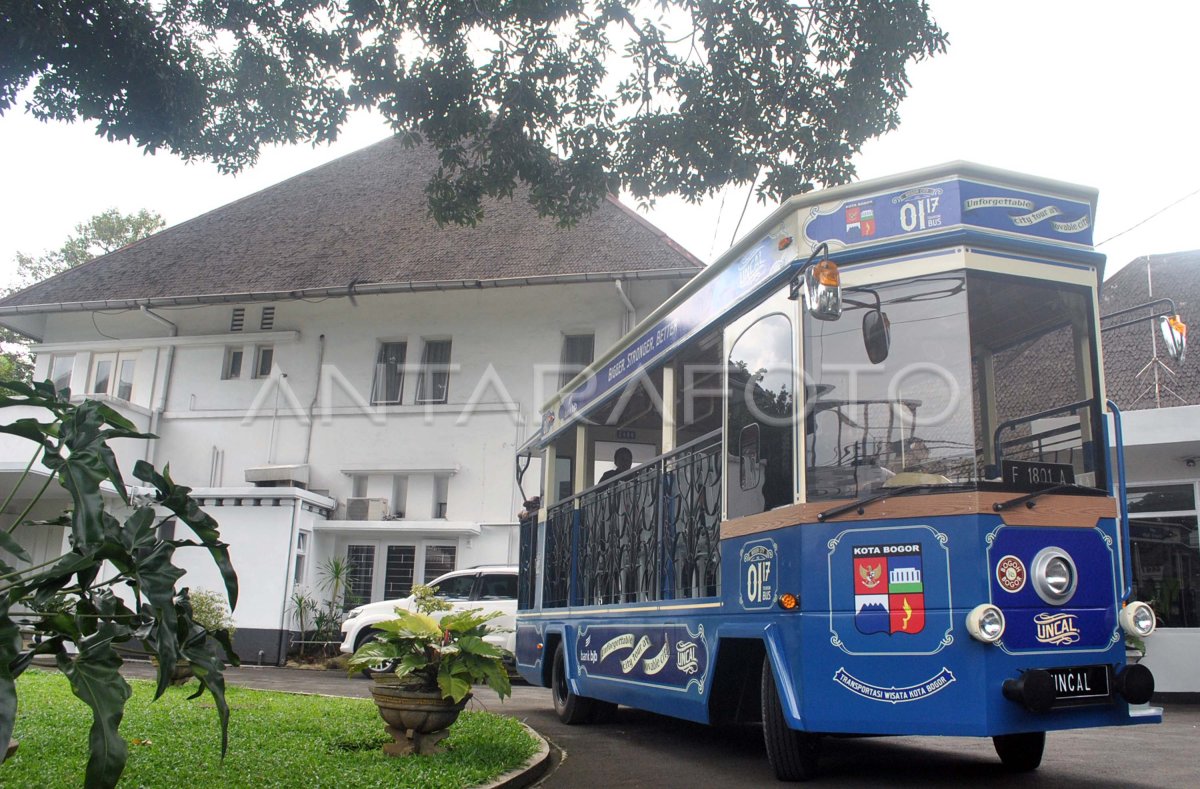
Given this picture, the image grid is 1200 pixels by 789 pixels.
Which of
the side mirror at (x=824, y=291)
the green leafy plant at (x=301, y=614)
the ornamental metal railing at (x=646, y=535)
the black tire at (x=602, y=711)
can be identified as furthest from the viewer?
the green leafy plant at (x=301, y=614)

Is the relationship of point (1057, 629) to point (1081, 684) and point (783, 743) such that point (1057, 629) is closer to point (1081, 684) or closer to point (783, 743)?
point (1081, 684)

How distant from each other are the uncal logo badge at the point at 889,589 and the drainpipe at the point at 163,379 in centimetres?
2244

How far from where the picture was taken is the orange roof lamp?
18.4 feet

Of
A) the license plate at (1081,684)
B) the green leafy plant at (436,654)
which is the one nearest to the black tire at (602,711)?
the green leafy plant at (436,654)

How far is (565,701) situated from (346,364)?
15.2 metres

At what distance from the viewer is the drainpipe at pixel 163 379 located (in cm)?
2491

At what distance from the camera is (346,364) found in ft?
79.2

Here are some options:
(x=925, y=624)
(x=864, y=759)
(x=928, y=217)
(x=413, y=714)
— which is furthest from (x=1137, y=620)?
(x=413, y=714)

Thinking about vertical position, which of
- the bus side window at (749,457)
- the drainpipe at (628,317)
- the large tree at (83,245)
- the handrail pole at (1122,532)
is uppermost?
the large tree at (83,245)

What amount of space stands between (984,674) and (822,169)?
5627 mm

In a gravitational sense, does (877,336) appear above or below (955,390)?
above

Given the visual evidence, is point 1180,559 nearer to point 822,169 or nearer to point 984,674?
point 822,169

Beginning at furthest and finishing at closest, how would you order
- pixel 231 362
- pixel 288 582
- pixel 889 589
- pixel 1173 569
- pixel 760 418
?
pixel 231 362
pixel 288 582
pixel 1173 569
pixel 760 418
pixel 889 589

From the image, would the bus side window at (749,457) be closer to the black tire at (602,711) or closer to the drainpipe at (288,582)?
the black tire at (602,711)
